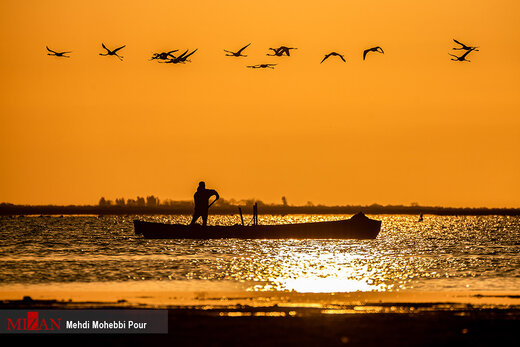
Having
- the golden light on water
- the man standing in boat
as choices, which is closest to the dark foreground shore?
the golden light on water

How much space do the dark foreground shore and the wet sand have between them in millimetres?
20

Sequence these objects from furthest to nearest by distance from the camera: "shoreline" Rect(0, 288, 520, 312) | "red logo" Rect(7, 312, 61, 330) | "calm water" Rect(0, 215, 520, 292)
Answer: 1. "calm water" Rect(0, 215, 520, 292)
2. "shoreline" Rect(0, 288, 520, 312)
3. "red logo" Rect(7, 312, 61, 330)

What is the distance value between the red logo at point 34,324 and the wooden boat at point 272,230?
47489 mm

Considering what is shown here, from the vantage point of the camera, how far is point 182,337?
20969mm

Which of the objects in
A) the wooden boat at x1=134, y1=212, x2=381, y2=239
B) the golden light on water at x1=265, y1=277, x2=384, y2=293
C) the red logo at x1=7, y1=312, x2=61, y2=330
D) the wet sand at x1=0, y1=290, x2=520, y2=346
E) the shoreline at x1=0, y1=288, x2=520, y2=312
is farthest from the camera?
the wooden boat at x1=134, y1=212, x2=381, y2=239

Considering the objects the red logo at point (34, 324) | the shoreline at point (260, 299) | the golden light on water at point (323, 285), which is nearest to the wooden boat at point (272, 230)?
the golden light on water at point (323, 285)

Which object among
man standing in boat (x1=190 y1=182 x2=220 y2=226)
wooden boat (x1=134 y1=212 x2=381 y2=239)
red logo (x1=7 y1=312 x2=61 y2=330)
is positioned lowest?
red logo (x1=7 y1=312 x2=61 y2=330)

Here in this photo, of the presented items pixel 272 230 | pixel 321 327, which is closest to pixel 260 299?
pixel 321 327

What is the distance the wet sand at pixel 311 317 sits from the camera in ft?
67.9

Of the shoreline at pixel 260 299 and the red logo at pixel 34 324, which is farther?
the shoreline at pixel 260 299

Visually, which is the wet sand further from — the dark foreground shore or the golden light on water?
the golden light on water

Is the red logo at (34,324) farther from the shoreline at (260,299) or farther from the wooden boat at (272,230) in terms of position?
the wooden boat at (272,230)

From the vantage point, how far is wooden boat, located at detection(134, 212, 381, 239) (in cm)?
7125

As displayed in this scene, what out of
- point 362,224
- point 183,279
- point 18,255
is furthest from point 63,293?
point 362,224
